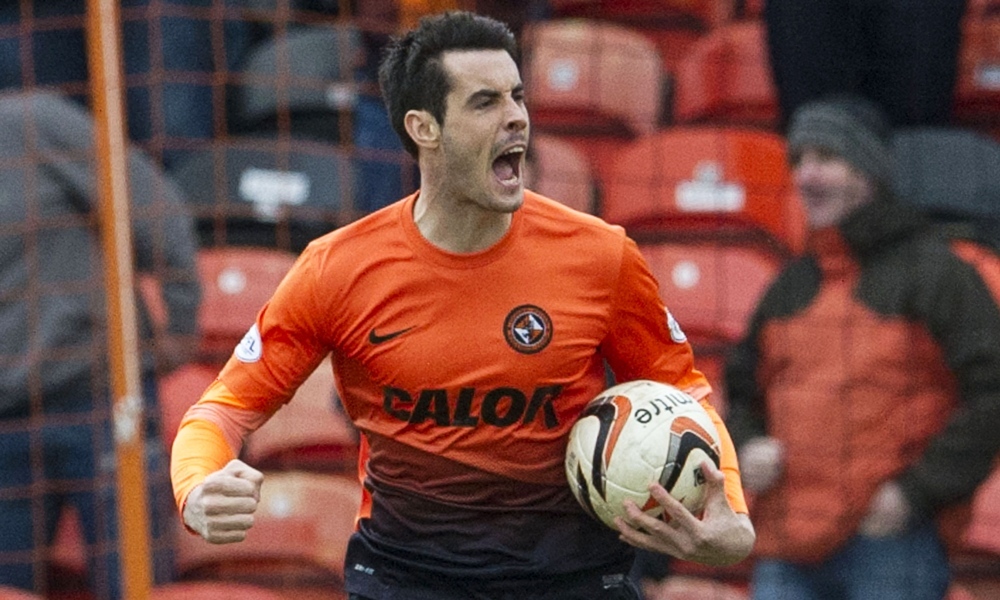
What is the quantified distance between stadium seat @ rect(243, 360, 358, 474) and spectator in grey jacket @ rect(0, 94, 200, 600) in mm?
631

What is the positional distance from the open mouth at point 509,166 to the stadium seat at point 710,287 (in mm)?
3418

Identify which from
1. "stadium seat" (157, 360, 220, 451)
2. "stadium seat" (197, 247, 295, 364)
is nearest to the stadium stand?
"stadium seat" (197, 247, 295, 364)

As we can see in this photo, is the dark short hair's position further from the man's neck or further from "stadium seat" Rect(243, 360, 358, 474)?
"stadium seat" Rect(243, 360, 358, 474)

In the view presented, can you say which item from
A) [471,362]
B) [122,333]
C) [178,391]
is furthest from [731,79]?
[471,362]

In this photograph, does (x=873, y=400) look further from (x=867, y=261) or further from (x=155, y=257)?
(x=155, y=257)

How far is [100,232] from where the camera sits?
22.6 ft

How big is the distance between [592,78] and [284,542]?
2.84m

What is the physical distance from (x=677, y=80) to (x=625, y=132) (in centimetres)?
35

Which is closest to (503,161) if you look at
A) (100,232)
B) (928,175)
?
(100,232)

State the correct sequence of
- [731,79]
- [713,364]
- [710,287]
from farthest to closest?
[731,79], [710,287], [713,364]

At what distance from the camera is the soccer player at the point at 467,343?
421 centimetres

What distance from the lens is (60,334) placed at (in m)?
6.78

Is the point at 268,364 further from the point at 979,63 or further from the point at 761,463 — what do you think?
the point at 979,63

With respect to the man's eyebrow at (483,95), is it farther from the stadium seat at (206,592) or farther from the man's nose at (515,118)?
the stadium seat at (206,592)
